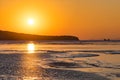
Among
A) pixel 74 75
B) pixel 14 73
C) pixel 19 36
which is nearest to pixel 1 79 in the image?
pixel 14 73

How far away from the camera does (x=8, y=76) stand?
66.4ft

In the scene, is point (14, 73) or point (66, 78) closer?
point (66, 78)

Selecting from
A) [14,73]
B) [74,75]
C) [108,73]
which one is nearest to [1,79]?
[14,73]

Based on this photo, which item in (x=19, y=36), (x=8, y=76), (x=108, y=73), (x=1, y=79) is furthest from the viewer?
(x=19, y=36)

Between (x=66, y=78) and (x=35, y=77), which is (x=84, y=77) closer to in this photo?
(x=66, y=78)

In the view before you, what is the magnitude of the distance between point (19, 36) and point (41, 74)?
172 meters

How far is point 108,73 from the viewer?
21.6 m

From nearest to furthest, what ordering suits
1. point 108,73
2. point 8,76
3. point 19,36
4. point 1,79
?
point 1,79 < point 8,76 < point 108,73 < point 19,36

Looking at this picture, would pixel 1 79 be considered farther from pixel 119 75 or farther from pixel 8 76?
pixel 119 75

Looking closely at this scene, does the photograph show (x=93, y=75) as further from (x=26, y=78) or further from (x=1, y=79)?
(x=1, y=79)

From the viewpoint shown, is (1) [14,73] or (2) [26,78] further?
(1) [14,73]

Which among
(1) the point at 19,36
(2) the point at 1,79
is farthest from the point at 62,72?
(1) the point at 19,36

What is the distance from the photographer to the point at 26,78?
19.6 meters

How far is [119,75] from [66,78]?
3122 millimetres
